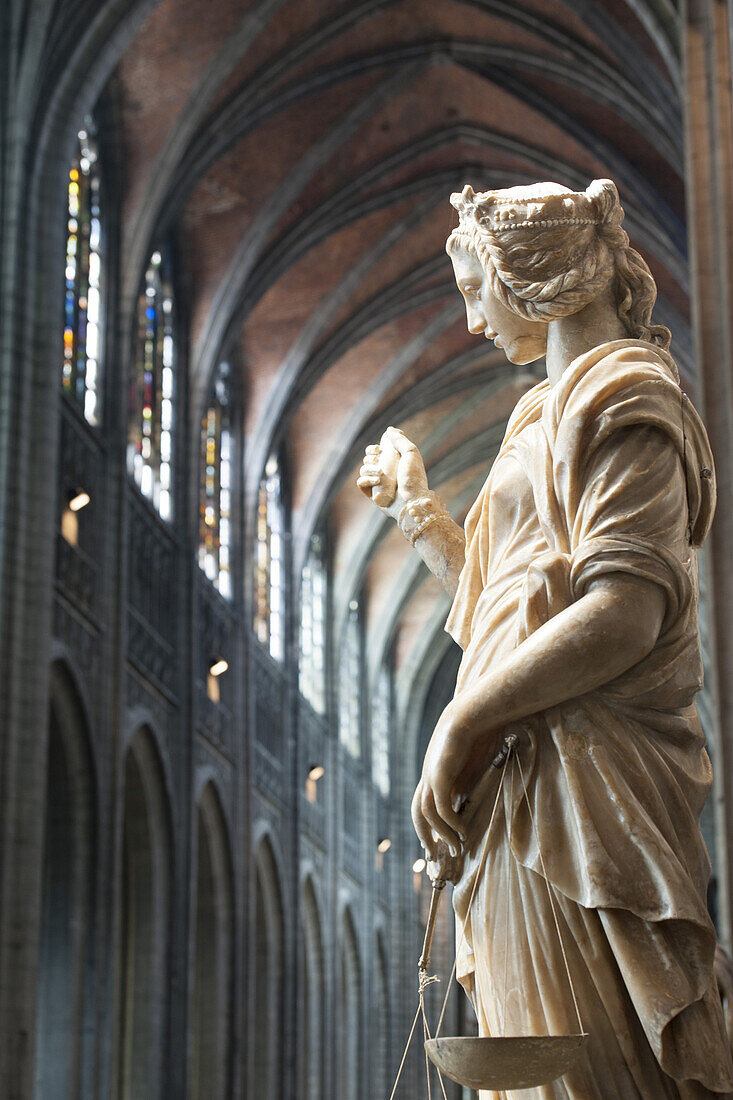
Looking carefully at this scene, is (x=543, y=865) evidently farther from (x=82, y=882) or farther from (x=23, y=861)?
(x=82, y=882)

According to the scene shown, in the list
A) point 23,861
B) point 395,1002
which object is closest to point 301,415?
point 395,1002

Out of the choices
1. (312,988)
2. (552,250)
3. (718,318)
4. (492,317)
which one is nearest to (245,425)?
(312,988)

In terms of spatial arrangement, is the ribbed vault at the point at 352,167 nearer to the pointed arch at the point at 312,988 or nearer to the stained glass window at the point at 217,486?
the stained glass window at the point at 217,486

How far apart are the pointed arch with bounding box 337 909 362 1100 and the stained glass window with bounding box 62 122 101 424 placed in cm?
1381

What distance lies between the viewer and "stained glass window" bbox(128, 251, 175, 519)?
18938 millimetres

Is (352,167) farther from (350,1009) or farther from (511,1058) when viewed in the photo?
(511,1058)

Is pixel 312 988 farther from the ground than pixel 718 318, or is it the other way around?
pixel 718 318

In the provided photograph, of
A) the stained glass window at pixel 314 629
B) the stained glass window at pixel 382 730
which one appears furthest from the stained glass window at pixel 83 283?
the stained glass window at pixel 382 730

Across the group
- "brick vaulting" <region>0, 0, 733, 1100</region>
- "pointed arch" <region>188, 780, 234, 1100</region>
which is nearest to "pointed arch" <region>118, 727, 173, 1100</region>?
"brick vaulting" <region>0, 0, 733, 1100</region>

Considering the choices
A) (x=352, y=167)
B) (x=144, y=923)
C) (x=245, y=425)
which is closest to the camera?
(x=144, y=923)

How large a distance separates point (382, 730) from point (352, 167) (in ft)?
47.1

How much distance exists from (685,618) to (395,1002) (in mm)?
29710

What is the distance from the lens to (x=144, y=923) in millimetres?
18125

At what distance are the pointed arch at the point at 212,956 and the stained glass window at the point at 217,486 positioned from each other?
3055mm
